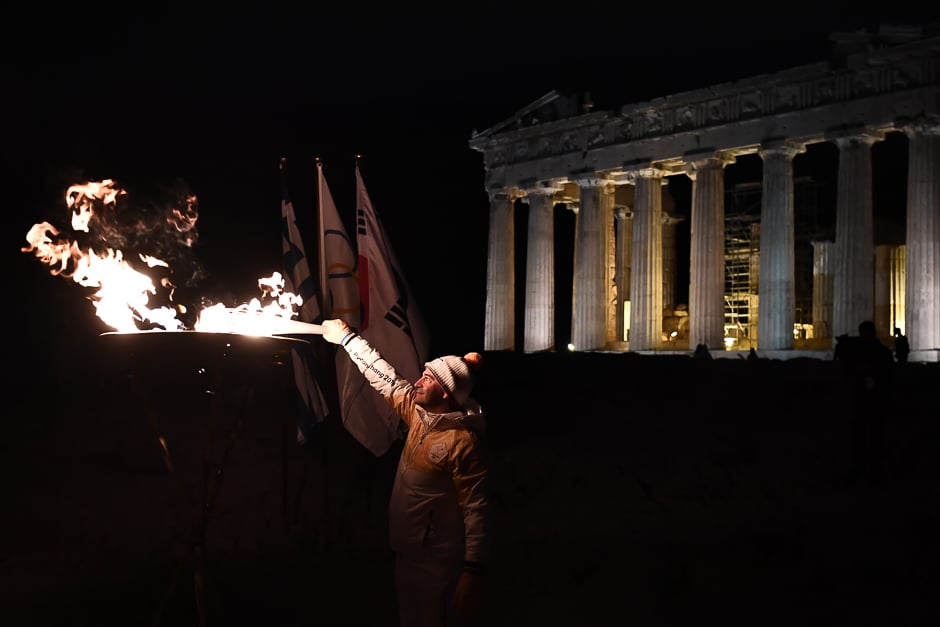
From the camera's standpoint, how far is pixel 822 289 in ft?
145

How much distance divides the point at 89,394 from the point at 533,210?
25162 mm

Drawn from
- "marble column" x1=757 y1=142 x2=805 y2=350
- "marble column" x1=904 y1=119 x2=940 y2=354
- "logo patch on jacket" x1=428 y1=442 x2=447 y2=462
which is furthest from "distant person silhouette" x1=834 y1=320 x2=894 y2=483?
"marble column" x1=757 y1=142 x2=805 y2=350

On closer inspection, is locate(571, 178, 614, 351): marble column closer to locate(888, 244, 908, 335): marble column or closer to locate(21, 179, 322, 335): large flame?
locate(888, 244, 908, 335): marble column

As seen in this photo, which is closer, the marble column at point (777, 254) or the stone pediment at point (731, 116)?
the stone pediment at point (731, 116)

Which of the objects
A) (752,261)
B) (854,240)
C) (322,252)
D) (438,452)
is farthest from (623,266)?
(438,452)

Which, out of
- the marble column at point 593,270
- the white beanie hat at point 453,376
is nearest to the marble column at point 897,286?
the marble column at point 593,270

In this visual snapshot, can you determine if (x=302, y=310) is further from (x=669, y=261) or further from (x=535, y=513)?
(x=669, y=261)

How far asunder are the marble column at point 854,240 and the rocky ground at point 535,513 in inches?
374

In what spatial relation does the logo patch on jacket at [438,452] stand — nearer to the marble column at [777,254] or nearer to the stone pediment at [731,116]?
the stone pediment at [731,116]

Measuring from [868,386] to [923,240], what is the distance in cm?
2048

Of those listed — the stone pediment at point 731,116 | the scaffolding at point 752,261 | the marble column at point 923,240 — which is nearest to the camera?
the marble column at point 923,240

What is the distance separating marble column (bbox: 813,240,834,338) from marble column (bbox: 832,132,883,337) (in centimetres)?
785

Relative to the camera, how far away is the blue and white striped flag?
12.0 m

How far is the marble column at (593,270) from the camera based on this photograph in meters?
43.5
